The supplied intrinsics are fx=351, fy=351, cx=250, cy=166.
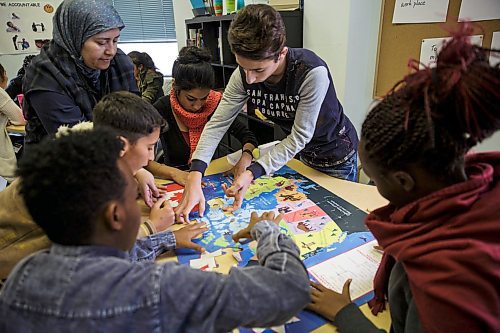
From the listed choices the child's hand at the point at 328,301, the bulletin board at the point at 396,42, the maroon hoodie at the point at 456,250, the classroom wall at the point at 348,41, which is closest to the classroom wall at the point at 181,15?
the classroom wall at the point at 348,41

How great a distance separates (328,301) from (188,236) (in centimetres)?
46

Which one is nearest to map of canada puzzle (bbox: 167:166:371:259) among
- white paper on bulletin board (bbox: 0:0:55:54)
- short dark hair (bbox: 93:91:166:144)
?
short dark hair (bbox: 93:91:166:144)

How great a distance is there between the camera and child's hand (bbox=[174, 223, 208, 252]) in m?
1.03

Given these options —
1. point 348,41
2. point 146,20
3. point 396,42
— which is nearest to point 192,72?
point 348,41

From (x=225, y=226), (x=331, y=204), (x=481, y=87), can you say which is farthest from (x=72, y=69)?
(x=481, y=87)

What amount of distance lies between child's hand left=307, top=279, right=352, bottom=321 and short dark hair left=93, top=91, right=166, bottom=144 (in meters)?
0.72

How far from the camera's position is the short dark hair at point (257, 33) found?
117 centimetres

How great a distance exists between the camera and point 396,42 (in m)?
2.01

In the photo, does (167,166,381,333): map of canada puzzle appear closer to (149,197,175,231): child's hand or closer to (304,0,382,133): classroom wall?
(149,197,175,231): child's hand

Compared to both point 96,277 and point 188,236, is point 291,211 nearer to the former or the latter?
point 188,236

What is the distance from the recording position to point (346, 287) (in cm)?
84

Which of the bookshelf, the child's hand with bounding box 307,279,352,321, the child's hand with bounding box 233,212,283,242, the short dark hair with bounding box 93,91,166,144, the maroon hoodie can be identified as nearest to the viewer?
the maroon hoodie

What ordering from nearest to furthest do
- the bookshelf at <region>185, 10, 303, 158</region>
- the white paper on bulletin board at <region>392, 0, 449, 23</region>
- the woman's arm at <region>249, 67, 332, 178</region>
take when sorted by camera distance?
the woman's arm at <region>249, 67, 332, 178</region> < the white paper on bulletin board at <region>392, 0, 449, 23</region> < the bookshelf at <region>185, 10, 303, 158</region>

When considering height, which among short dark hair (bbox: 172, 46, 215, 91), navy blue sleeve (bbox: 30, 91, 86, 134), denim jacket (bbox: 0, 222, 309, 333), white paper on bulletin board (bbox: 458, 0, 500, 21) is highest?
white paper on bulletin board (bbox: 458, 0, 500, 21)
